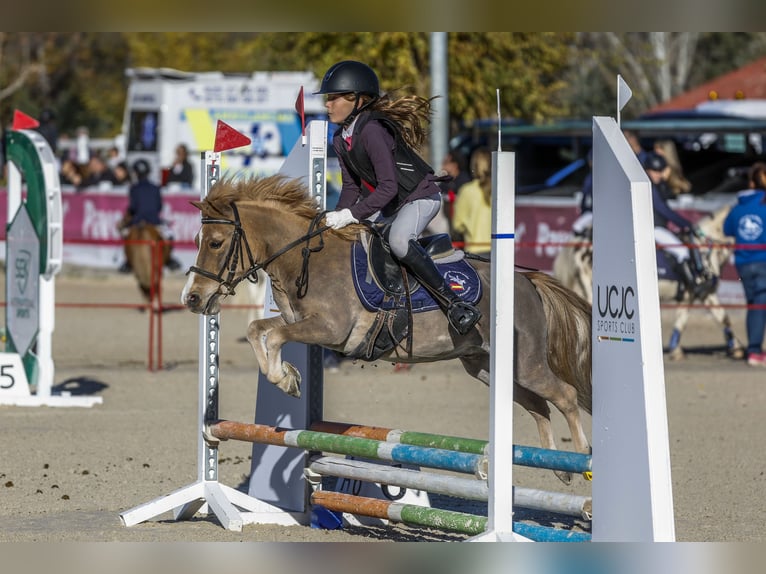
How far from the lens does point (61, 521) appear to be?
6668mm

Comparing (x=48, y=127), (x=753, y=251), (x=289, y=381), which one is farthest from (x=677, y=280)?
(x=48, y=127)

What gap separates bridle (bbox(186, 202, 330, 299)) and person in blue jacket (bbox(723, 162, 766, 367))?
7915mm

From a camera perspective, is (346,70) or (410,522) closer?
(410,522)

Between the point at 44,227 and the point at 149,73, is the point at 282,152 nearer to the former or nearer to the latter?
the point at 149,73

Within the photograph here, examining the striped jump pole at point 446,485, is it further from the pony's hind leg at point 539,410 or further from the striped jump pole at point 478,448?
the pony's hind leg at point 539,410

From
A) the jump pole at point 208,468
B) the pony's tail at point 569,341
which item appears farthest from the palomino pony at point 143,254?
the pony's tail at point 569,341

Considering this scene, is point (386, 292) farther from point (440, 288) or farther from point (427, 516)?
point (427, 516)

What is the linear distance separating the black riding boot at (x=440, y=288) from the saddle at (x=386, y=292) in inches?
2.6

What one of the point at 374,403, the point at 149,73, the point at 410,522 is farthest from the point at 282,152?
the point at 410,522

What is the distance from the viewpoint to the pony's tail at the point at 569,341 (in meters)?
6.70

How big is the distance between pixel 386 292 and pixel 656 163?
8320 mm

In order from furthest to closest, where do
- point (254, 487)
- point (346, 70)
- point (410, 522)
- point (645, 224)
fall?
point (254, 487) < point (346, 70) < point (410, 522) < point (645, 224)
